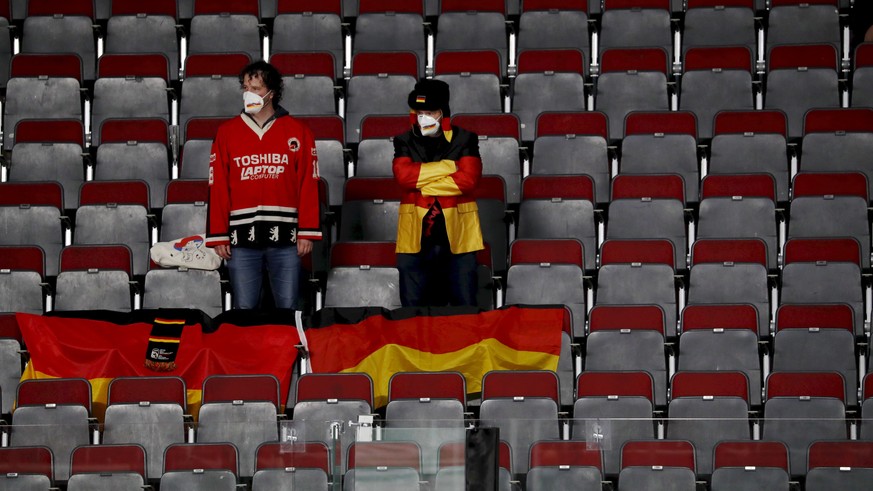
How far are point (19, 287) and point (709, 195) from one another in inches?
135

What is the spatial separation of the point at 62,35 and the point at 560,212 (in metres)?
3.52

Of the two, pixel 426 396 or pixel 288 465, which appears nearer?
pixel 288 465

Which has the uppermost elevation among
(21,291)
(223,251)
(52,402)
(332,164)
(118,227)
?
(332,164)

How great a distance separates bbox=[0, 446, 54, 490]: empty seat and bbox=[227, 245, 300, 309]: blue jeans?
1.73 m

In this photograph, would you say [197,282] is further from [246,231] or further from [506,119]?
[506,119]

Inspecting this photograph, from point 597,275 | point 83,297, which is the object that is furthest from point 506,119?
point 83,297

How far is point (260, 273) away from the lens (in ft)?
24.8

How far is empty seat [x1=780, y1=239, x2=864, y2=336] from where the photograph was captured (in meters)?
7.82

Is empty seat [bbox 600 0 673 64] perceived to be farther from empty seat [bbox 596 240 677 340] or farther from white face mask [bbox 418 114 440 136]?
white face mask [bbox 418 114 440 136]

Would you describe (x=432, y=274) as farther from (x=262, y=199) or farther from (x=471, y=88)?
(x=471, y=88)

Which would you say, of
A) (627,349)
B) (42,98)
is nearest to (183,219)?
(42,98)

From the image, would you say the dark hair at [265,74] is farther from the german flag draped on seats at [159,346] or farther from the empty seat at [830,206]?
the empty seat at [830,206]

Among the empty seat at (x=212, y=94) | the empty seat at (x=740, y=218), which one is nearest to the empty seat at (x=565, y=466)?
the empty seat at (x=740, y=218)

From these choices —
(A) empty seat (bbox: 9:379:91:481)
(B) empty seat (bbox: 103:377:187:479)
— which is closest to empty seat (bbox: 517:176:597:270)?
(B) empty seat (bbox: 103:377:187:479)
